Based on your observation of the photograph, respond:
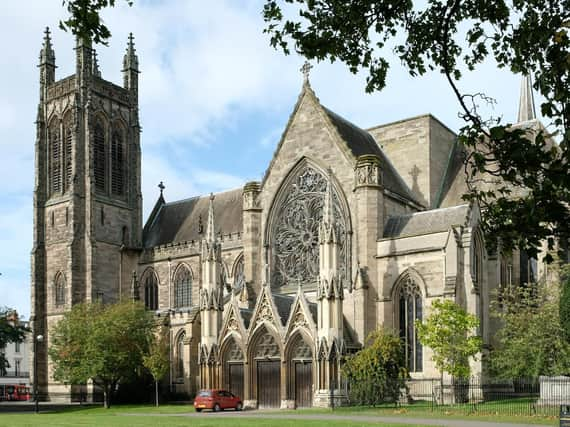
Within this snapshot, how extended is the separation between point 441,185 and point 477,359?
14.6 metres

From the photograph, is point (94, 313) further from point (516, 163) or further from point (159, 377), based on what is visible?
point (516, 163)

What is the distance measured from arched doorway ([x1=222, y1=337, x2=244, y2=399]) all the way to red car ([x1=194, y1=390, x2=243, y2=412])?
278cm

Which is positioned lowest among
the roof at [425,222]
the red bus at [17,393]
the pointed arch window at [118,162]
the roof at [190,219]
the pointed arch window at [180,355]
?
the red bus at [17,393]

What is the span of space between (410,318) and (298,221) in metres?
8.97

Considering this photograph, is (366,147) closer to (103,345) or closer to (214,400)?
(214,400)

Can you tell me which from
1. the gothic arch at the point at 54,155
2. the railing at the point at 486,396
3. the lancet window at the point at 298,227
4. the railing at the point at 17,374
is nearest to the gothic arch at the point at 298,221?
the lancet window at the point at 298,227

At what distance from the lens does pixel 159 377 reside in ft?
145

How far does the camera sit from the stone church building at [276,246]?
3866 centimetres

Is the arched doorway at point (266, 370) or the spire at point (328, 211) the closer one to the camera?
the spire at point (328, 211)

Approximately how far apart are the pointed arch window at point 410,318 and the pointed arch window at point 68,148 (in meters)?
29.6

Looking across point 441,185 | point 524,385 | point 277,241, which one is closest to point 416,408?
point 524,385

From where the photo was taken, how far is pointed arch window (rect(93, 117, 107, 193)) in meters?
59.2

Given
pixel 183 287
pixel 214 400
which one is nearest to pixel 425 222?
pixel 214 400

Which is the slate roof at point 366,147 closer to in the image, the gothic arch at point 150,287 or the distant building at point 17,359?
the gothic arch at point 150,287
